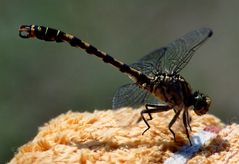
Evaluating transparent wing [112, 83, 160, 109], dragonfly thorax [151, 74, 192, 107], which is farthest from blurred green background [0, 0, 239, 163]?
dragonfly thorax [151, 74, 192, 107]

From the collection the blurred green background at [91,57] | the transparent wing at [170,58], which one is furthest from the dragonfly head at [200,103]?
the blurred green background at [91,57]

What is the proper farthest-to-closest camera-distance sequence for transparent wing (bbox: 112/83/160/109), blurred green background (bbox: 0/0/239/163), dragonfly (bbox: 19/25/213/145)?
blurred green background (bbox: 0/0/239/163), transparent wing (bbox: 112/83/160/109), dragonfly (bbox: 19/25/213/145)

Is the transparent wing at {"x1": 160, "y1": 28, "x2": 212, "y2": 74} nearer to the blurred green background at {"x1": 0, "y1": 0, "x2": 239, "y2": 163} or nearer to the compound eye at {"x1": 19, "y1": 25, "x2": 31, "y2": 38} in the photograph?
the compound eye at {"x1": 19, "y1": 25, "x2": 31, "y2": 38}

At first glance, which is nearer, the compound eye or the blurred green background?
the compound eye

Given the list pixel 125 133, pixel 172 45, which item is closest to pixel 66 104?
pixel 172 45

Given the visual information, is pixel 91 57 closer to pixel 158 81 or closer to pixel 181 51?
pixel 181 51

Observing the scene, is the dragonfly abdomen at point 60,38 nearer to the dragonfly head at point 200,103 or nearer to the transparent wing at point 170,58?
the transparent wing at point 170,58

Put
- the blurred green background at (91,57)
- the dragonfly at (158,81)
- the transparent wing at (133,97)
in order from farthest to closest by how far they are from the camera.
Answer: the blurred green background at (91,57), the transparent wing at (133,97), the dragonfly at (158,81)

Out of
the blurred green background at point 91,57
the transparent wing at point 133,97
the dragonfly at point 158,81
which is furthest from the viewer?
the blurred green background at point 91,57
